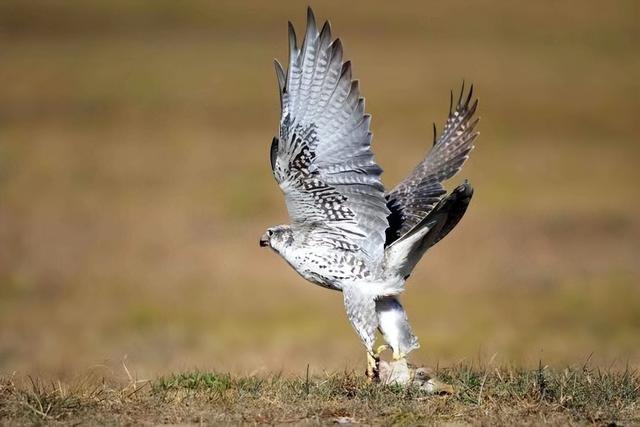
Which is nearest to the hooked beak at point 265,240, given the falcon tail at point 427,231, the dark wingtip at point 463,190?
the falcon tail at point 427,231

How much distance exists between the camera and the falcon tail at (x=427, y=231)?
7.05 metres

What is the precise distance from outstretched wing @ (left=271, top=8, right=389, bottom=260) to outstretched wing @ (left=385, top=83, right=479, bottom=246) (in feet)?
2.47

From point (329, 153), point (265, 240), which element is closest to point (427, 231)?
point (329, 153)

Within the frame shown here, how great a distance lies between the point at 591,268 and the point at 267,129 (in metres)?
9.30

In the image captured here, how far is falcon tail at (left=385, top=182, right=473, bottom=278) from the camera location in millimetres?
7051

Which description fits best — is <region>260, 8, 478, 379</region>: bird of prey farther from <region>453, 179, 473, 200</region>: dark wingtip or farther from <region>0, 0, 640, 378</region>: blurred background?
<region>0, 0, 640, 378</region>: blurred background

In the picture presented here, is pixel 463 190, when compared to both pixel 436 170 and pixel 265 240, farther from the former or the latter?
pixel 436 170

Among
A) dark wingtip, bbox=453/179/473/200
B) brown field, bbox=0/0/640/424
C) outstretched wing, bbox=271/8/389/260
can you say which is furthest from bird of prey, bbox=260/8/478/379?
brown field, bbox=0/0/640/424

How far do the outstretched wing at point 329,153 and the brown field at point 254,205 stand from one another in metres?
1.03

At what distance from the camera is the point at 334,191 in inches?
307

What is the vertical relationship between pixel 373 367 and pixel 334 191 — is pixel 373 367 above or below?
below

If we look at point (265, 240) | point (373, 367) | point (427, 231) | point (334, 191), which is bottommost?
point (373, 367)

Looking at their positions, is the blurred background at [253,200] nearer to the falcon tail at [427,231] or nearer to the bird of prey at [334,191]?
the bird of prey at [334,191]

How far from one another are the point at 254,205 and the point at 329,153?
36.3 ft
